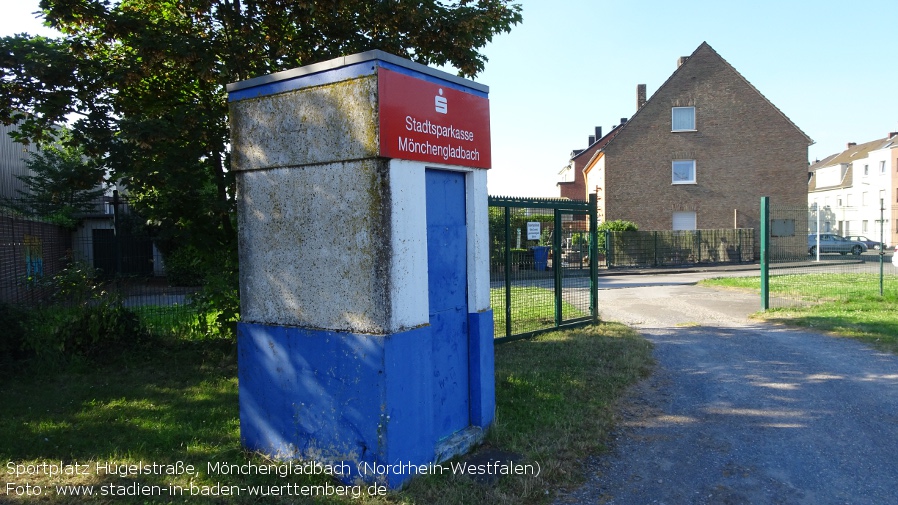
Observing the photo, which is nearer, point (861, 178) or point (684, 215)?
point (684, 215)

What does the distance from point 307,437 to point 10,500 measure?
1.94 meters

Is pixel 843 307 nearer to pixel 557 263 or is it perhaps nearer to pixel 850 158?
pixel 557 263

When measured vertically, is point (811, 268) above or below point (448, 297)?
below

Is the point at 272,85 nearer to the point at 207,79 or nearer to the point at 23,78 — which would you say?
the point at 207,79

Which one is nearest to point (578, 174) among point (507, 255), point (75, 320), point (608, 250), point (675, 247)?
point (675, 247)

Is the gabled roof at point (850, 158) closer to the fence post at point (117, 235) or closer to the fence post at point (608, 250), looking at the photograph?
the fence post at point (608, 250)

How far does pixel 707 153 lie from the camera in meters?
33.4

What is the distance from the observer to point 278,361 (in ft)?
15.9

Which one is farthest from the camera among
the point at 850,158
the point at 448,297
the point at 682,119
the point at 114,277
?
the point at 850,158

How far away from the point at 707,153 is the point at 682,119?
2258 mm

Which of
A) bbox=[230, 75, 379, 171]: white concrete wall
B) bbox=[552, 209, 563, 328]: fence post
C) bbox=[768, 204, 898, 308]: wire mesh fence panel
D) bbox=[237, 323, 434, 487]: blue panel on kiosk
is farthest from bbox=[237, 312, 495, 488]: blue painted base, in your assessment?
bbox=[768, 204, 898, 308]: wire mesh fence panel

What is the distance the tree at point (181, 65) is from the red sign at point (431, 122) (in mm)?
3745

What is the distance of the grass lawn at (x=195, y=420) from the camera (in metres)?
4.32

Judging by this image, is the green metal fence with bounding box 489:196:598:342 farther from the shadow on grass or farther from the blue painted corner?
the shadow on grass
